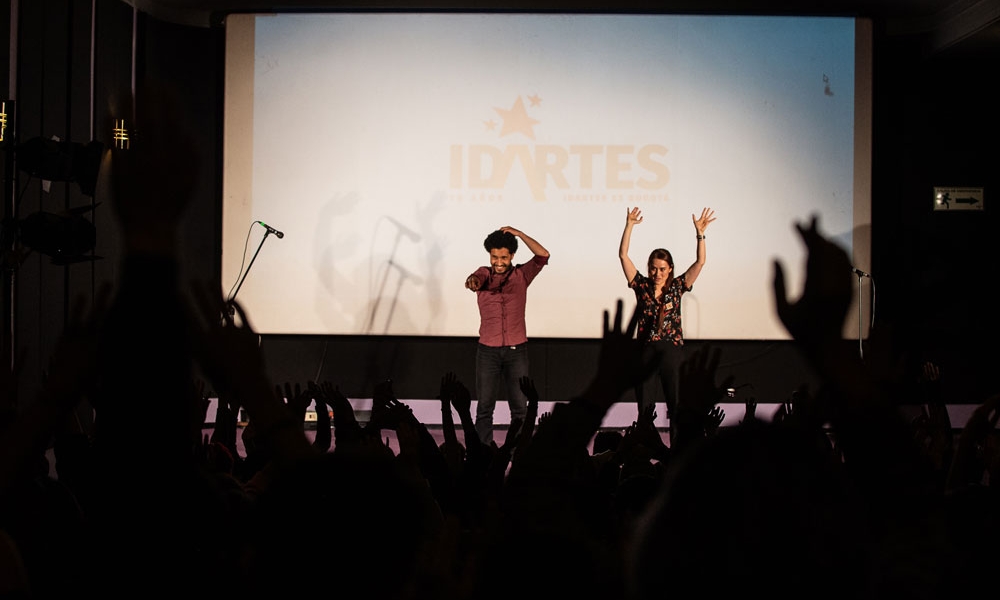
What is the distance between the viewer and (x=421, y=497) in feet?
2.77

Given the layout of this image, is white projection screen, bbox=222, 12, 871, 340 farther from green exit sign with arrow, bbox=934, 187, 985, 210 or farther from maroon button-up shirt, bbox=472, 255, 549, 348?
maroon button-up shirt, bbox=472, 255, 549, 348

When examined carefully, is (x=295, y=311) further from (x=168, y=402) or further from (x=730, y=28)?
(x=168, y=402)

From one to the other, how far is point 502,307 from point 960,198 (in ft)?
13.2

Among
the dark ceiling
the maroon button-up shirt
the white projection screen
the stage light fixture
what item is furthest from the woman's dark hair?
the stage light fixture

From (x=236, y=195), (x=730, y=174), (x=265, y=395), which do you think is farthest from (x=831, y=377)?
(x=236, y=195)

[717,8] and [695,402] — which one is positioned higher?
[717,8]

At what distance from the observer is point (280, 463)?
1110 millimetres

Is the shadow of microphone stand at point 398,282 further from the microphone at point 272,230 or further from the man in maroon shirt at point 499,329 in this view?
the man in maroon shirt at point 499,329

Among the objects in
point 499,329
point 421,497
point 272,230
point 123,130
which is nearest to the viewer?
point 421,497

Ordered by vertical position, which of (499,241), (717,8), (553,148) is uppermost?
(717,8)

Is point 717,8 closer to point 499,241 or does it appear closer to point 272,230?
point 499,241

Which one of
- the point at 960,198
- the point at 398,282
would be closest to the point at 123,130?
the point at 398,282

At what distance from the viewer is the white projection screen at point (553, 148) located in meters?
6.65

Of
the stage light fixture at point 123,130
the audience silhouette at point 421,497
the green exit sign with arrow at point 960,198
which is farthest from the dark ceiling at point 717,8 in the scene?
the audience silhouette at point 421,497
